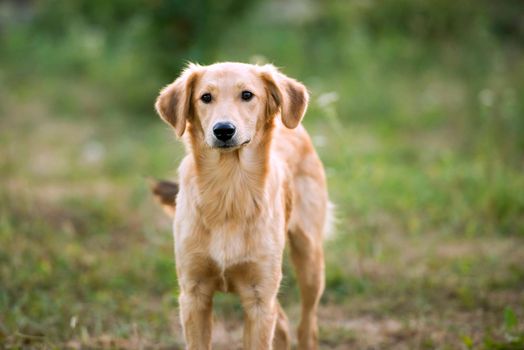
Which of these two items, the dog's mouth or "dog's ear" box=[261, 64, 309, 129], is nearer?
the dog's mouth

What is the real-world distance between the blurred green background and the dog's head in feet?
4.34

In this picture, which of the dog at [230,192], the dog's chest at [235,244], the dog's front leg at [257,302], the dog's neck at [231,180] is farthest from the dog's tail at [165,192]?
the dog's front leg at [257,302]

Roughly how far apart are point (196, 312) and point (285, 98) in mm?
1249

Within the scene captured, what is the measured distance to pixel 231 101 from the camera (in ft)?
12.6

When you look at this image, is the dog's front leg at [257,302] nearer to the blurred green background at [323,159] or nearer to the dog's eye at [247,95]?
the dog's eye at [247,95]

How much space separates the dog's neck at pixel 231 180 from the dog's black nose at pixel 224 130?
0.27m

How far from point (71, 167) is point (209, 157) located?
5334mm

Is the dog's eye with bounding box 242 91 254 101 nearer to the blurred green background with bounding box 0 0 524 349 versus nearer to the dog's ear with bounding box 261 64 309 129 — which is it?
the dog's ear with bounding box 261 64 309 129

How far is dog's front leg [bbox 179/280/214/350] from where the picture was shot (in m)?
3.79

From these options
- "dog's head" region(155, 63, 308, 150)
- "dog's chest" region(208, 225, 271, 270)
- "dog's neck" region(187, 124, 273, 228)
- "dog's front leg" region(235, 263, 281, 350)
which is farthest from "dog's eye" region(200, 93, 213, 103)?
"dog's front leg" region(235, 263, 281, 350)

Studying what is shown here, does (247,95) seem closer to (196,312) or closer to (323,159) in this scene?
(196,312)

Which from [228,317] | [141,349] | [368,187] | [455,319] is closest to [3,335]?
[141,349]

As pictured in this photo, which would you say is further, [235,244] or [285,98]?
[285,98]

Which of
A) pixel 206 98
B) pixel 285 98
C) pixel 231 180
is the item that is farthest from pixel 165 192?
pixel 285 98
